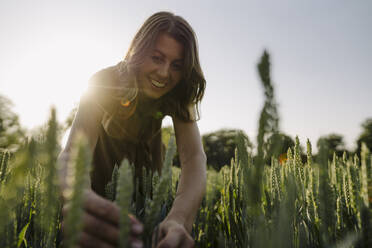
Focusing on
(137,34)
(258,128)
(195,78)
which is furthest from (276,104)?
(137,34)

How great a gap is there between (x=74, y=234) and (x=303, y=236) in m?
0.70

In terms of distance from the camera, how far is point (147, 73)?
2.21 meters

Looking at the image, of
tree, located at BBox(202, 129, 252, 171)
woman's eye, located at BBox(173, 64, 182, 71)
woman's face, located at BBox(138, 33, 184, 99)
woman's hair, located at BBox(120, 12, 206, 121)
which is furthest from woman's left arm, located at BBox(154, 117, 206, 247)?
tree, located at BBox(202, 129, 252, 171)

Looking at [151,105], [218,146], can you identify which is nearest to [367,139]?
[151,105]

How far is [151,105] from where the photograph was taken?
96.8 inches

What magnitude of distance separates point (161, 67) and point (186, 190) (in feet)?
3.52

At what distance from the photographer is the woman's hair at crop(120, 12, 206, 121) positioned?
2131 millimetres

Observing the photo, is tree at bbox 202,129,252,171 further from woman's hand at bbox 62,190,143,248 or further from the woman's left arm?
woman's hand at bbox 62,190,143,248

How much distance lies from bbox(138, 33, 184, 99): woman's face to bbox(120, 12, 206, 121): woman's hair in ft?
0.15

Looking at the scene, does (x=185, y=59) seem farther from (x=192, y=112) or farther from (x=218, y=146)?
(x=218, y=146)

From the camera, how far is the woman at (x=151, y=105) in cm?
174

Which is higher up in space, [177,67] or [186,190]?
[177,67]

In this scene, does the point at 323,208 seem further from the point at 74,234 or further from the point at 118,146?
the point at 118,146

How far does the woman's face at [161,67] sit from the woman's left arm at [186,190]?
0.34 metres
